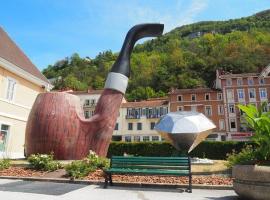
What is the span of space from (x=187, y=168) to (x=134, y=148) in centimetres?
2234

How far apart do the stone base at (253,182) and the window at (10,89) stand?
1941cm

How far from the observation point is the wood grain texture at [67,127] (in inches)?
530

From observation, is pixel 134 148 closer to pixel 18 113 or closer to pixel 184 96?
pixel 18 113

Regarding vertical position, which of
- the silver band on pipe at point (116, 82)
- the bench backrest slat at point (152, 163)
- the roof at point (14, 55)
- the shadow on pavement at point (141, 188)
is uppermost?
the roof at point (14, 55)

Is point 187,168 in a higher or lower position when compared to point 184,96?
lower

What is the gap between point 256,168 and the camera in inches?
258

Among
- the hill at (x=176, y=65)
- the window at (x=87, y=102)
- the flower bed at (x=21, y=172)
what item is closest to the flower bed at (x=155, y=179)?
the flower bed at (x=21, y=172)

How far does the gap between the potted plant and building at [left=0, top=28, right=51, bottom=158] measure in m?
17.9

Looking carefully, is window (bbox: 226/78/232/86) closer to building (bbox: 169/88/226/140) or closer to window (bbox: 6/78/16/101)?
building (bbox: 169/88/226/140)

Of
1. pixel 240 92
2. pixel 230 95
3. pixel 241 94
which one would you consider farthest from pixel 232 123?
pixel 240 92

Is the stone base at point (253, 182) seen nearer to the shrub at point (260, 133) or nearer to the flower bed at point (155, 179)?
the shrub at point (260, 133)

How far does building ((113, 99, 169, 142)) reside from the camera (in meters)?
57.2

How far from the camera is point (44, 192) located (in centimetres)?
751

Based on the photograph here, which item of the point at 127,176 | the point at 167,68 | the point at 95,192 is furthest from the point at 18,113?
the point at 167,68
